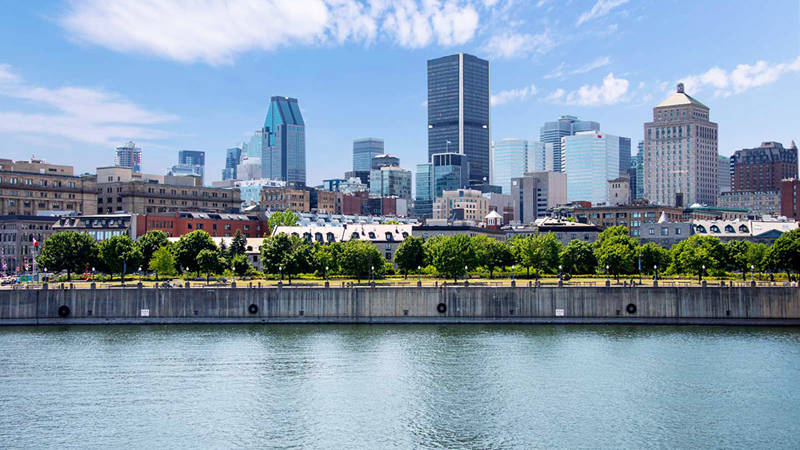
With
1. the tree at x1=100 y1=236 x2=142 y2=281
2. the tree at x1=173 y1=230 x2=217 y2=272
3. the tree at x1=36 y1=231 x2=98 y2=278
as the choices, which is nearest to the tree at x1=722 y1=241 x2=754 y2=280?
the tree at x1=173 y1=230 x2=217 y2=272

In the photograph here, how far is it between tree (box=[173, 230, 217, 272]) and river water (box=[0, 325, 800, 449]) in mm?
37578

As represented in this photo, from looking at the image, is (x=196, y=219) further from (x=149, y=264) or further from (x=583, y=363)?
(x=583, y=363)

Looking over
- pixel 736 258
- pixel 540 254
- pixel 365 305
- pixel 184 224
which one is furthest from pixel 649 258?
pixel 184 224

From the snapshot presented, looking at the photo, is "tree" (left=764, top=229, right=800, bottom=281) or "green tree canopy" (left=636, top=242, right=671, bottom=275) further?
"green tree canopy" (left=636, top=242, right=671, bottom=275)

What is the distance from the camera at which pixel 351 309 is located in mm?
109562

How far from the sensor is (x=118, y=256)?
135 meters

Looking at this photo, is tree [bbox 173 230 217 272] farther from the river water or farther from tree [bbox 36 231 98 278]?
the river water

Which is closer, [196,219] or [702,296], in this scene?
[702,296]

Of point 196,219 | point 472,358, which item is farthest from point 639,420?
point 196,219

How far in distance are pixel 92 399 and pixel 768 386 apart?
59.7m

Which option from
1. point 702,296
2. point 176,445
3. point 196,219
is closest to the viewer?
point 176,445

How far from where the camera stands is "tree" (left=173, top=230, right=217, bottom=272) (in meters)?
137

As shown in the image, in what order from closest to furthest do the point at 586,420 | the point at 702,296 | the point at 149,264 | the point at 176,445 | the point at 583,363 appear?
the point at 176,445
the point at 586,420
the point at 583,363
the point at 702,296
the point at 149,264

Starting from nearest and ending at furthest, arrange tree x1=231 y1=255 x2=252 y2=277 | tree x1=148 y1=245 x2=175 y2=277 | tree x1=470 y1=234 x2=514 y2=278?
tree x1=148 y1=245 x2=175 y2=277, tree x1=231 y1=255 x2=252 y2=277, tree x1=470 y1=234 x2=514 y2=278
